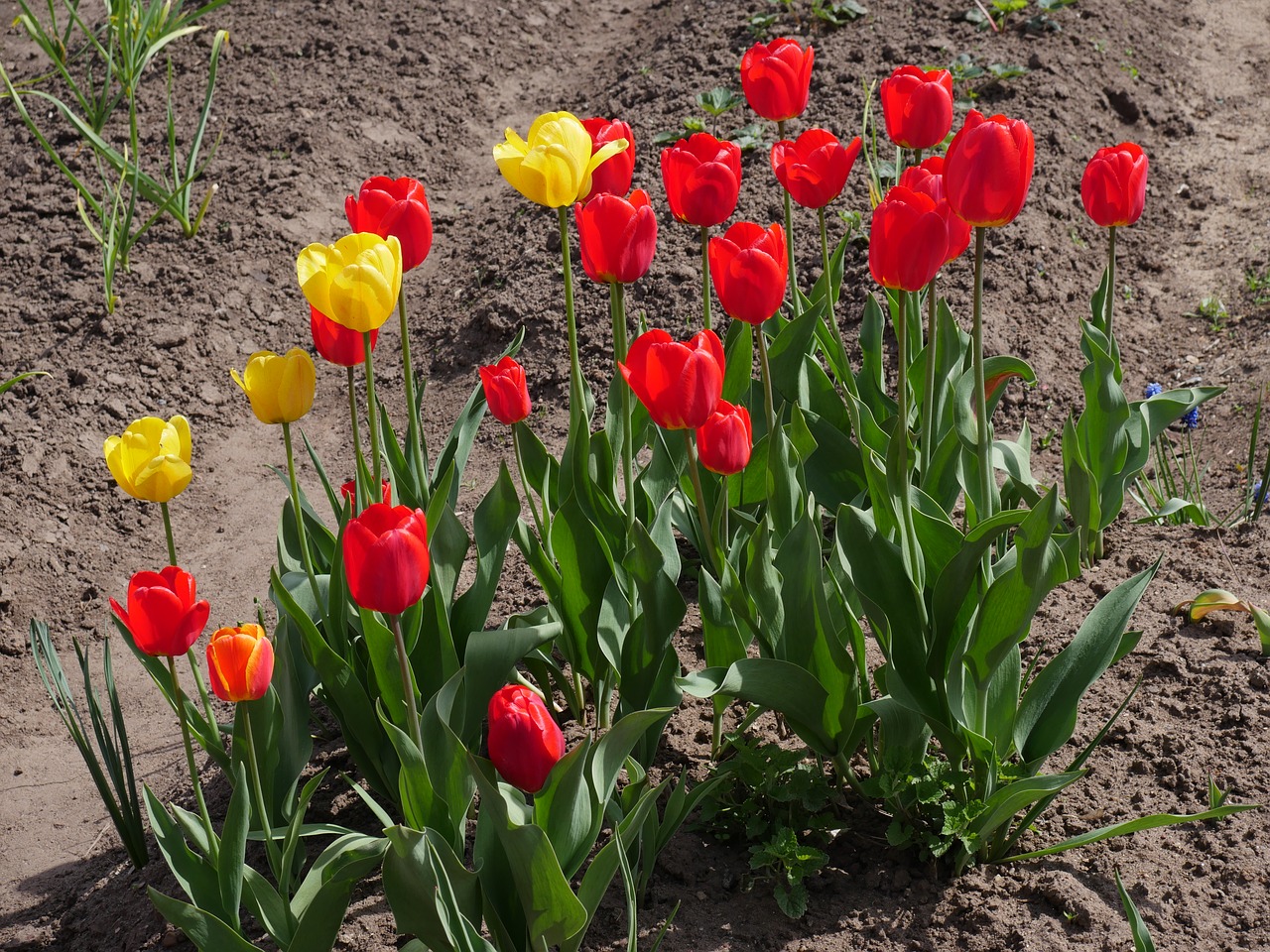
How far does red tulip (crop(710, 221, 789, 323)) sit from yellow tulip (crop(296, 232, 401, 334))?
0.49m

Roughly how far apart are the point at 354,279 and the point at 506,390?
0.55 metres

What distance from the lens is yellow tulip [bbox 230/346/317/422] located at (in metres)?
1.74

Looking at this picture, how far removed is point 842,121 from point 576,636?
9.79 ft

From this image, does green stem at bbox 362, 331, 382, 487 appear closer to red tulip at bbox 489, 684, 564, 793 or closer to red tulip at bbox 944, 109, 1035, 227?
red tulip at bbox 489, 684, 564, 793

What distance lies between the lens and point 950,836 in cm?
190

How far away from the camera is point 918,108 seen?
2.19 metres

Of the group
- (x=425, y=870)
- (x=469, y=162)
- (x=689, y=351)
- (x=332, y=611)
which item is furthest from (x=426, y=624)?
(x=469, y=162)

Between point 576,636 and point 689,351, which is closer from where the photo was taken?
point 689,351

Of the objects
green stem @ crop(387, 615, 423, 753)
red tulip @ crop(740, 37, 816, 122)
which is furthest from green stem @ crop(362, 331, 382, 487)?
red tulip @ crop(740, 37, 816, 122)

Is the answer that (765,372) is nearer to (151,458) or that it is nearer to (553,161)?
(553,161)

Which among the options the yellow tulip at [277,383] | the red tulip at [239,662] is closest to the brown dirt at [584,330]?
the red tulip at [239,662]

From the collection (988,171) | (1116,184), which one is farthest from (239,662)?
(1116,184)

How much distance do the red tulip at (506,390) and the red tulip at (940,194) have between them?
733 millimetres

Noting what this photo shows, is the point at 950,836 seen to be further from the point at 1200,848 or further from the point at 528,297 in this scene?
the point at 528,297
